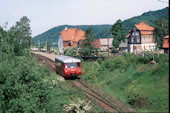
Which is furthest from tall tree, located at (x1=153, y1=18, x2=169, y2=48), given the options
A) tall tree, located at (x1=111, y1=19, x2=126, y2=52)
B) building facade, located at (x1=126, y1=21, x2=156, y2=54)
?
tall tree, located at (x1=111, y1=19, x2=126, y2=52)

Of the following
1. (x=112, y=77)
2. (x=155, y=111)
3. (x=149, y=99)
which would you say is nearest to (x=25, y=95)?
(x=155, y=111)

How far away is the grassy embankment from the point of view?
14195 mm

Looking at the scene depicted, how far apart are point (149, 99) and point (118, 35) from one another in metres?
40.5

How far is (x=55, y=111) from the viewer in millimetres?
12359

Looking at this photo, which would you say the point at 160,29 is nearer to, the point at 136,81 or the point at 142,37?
the point at 142,37

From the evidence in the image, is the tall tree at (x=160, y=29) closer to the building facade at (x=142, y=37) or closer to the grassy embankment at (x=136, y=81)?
the building facade at (x=142, y=37)

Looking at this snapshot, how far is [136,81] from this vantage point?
62.0 feet

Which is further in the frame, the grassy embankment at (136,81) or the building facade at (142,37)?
the building facade at (142,37)

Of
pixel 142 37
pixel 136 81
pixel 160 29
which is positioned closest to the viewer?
pixel 136 81

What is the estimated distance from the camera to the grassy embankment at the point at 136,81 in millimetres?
14195

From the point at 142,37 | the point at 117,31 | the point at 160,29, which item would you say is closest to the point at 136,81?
the point at 160,29

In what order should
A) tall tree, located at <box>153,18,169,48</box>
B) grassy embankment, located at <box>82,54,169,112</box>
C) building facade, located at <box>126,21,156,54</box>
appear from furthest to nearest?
building facade, located at <box>126,21,156,54</box> → tall tree, located at <box>153,18,169,48</box> → grassy embankment, located at <box>82,54,169,112</box>

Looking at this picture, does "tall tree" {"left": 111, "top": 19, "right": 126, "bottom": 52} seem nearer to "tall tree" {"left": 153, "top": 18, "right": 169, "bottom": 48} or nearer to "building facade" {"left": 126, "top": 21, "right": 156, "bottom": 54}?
"building facade" {"left": 126, "top": 21, "right": 156, "bottom": 54}

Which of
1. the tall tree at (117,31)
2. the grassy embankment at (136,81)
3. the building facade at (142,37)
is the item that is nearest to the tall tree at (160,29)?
the building facade at (142,37)
